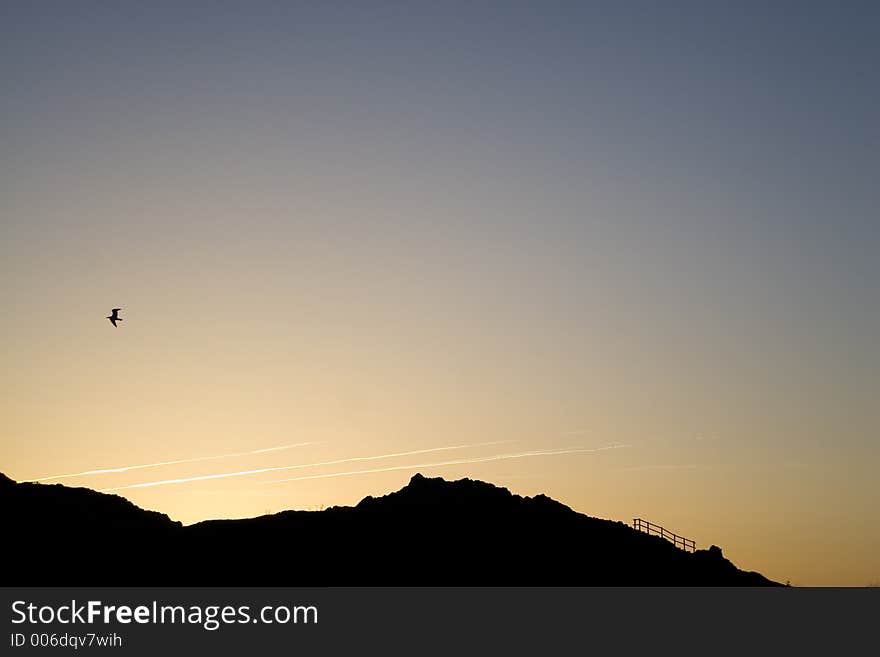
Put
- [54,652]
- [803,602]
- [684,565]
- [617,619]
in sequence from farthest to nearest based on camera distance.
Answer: [684,565] < [803,602] < [617,619] < [54,652]

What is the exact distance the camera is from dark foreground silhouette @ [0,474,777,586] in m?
70.4

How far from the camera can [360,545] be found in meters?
74.2

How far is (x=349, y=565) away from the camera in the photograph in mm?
71938

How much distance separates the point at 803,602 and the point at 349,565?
2883cm

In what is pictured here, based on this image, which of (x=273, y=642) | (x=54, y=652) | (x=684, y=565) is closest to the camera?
(x=54, y=652)

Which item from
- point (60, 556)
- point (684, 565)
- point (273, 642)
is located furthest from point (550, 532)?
point (60, 556)

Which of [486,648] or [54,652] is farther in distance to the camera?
[486,648]

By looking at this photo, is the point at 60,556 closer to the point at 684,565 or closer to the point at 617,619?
the point at 617,619

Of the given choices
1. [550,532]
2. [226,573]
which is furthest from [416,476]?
[226,573]

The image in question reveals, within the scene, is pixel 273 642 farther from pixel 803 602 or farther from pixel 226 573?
pixel 803 602

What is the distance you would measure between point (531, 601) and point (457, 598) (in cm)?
423

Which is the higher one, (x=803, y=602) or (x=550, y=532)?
(x=550, y=532)

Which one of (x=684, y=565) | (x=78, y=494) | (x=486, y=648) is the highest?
(x=78, y=494)

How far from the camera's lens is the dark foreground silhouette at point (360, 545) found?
70.4 metres
